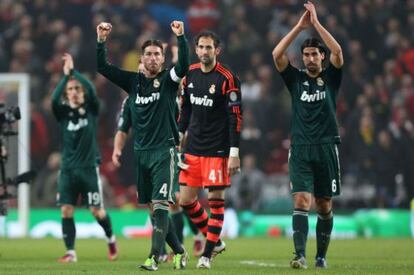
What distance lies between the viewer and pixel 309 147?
39.8 feet

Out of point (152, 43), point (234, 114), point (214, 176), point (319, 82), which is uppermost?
point (152, 43)

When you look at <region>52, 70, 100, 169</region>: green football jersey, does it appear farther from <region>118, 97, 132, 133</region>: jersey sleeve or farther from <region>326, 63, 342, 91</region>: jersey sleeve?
<region>326, 63, 342, 91</region>: jersey sleeve

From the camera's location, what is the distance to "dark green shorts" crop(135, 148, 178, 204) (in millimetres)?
11668

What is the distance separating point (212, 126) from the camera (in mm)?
12359

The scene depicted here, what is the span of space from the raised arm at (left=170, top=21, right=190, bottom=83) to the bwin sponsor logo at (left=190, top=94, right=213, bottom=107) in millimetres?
599

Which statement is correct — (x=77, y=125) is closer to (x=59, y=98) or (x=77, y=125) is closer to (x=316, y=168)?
(x=59, y=98)

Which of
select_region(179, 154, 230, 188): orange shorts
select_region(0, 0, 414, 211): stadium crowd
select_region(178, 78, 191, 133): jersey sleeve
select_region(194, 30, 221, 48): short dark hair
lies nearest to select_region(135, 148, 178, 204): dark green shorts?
select_region(179, 154, 230, 188): orange shorts

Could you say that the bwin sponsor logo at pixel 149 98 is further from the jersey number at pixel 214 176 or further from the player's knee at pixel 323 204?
the player's knee at pixel 323 204

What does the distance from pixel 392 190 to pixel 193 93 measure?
11844 millimetres

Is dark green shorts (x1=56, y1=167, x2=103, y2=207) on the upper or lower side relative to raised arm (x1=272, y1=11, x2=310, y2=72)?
lower

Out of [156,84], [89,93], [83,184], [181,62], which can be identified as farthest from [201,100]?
[83,184]

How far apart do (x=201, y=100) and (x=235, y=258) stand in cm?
325

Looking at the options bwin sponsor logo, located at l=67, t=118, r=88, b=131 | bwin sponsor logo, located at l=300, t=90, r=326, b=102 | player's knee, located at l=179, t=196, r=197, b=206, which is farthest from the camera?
bwin sponsor logo, located at l=67, t=118, r=88, b=131

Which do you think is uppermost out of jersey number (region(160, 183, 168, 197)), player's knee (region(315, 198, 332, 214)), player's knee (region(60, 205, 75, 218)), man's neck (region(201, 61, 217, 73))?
man's neck (region(201, 61, 217, 73))
